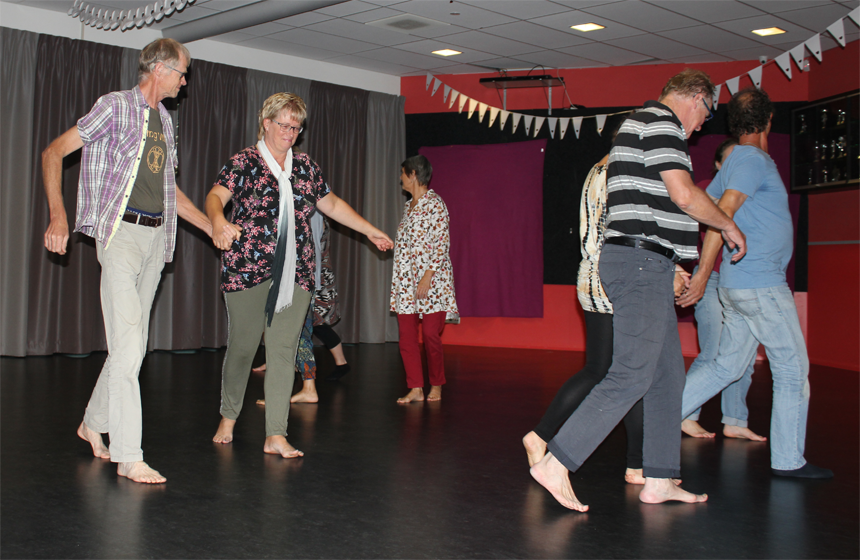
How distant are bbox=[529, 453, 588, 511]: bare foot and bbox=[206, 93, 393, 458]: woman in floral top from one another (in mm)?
1128

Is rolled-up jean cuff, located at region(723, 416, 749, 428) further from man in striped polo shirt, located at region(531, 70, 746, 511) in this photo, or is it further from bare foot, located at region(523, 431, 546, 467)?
bare foot, located at region(523, 431, 546, 467)

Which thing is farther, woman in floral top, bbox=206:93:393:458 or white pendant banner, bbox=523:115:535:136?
white pendant banner, bbox=523:115:535:136

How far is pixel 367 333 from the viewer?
26.8ft

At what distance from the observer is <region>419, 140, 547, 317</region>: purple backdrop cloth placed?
785 centimetres

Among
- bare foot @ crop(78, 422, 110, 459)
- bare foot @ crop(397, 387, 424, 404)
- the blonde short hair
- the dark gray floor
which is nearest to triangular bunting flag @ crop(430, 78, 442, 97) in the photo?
bare foot @ crop(397, 387, 424, 404)

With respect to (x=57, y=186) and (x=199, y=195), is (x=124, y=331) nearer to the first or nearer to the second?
(x=57, y=186)

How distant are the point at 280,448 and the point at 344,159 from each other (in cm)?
529

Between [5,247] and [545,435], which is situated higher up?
[5,247]

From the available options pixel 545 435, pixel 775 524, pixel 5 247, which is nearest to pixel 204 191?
pixel 5 247

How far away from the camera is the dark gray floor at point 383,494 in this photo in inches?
87.8

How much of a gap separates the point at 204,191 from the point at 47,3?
2.00 m

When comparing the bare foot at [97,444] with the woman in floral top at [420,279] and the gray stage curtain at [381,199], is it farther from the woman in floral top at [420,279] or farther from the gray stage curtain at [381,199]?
the gray stage curtain at [381,199]

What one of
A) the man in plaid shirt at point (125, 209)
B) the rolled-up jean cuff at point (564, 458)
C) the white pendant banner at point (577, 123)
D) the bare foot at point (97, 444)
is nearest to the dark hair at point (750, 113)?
the rolled-up jean cuff at point (564, 458)

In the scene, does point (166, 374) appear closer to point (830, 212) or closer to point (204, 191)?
point (204, 191)
